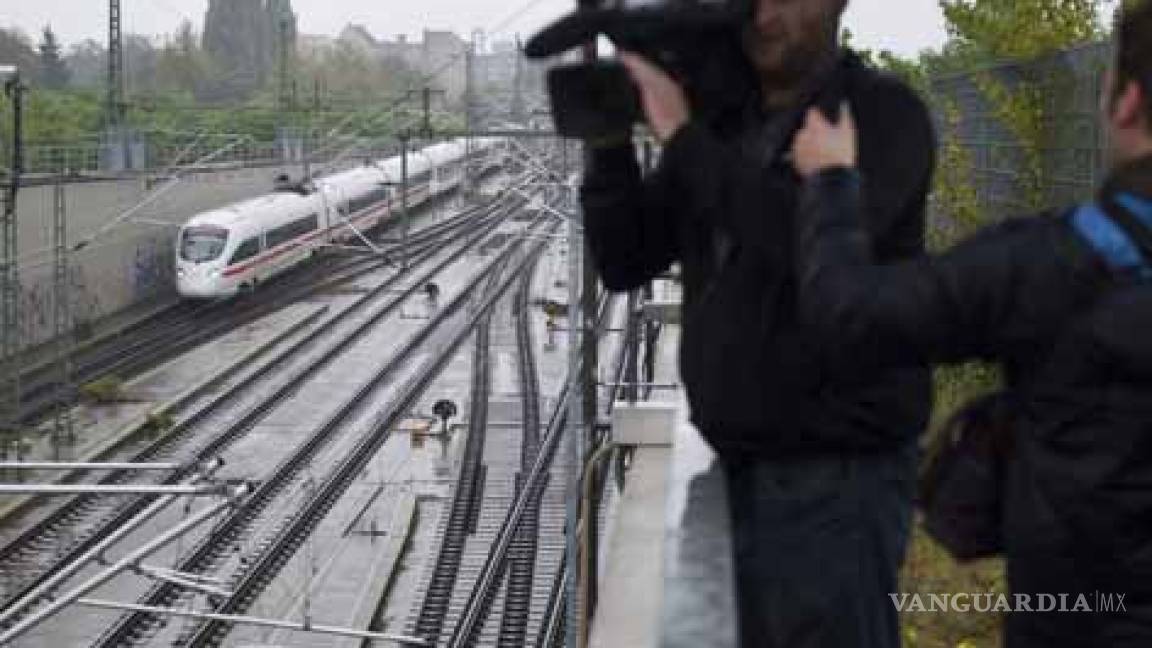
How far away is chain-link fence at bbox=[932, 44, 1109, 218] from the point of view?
7.04 metres

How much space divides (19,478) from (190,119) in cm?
2035

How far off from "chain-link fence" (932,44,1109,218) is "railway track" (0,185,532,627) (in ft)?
15.9

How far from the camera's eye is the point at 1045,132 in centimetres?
791

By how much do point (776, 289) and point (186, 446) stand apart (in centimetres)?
1804

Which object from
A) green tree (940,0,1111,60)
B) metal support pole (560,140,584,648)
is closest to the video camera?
metal support pole (560,140,584,648)

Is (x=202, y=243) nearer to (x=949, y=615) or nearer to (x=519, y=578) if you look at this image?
(x=519, y=578)

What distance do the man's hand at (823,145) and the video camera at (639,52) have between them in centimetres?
21

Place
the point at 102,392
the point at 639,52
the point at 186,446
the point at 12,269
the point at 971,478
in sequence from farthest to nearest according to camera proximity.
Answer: the point at 102,392, the point at 12,269, the point at 186,446, the point at 639,52, the point at 971,478

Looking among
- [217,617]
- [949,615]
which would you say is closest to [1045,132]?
[949,615]

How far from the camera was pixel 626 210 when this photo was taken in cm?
202

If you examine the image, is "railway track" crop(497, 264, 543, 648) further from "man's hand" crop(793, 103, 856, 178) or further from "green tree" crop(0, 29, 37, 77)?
"green tree" crop(0, 29, 37, 77)

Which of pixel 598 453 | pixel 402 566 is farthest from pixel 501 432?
pixel 598 453

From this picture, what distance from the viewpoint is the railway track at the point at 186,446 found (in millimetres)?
14773

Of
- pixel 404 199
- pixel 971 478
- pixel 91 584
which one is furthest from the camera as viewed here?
pixel 404 199
